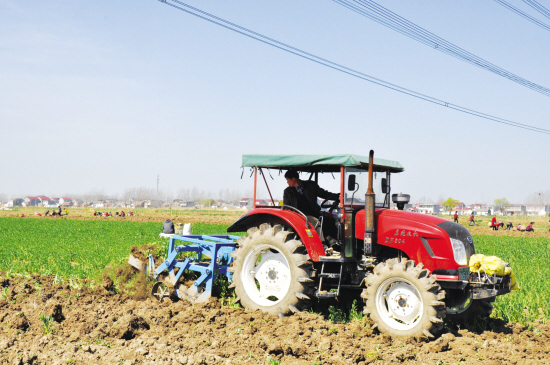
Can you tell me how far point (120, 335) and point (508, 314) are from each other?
5743 mm

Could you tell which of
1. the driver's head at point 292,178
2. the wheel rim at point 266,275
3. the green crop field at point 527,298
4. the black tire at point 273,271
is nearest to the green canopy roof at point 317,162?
the driver's head at point 292,178

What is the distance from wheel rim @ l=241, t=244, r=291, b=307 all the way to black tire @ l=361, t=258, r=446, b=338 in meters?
1.41

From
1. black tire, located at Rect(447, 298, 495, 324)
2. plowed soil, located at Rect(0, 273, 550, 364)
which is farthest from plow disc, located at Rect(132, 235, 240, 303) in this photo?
black tire, located at Rect(447, 298, 495, 324)

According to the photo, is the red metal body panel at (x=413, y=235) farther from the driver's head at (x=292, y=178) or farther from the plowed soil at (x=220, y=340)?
the driver's head at (x=292, y=178)

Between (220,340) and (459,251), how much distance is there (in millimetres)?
3362

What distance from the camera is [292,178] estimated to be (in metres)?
7.82

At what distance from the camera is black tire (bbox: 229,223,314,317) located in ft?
22.7

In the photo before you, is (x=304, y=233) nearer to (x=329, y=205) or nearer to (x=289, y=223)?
(x=289, y=223)

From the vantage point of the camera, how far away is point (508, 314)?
7457 millimetres

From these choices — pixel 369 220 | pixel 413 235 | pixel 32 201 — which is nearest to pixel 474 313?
pixel 413 235

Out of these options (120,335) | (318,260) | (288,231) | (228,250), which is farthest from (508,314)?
(120,335)

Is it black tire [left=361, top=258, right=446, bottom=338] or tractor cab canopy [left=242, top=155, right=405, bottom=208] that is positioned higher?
tractor cab canopy [left=242, top=155, right=405, bottom=208]

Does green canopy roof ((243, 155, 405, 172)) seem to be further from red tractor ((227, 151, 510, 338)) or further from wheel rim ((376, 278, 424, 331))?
wheel rim ((376, 278, 424, 331))

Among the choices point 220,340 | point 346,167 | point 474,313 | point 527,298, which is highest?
point 346,167
